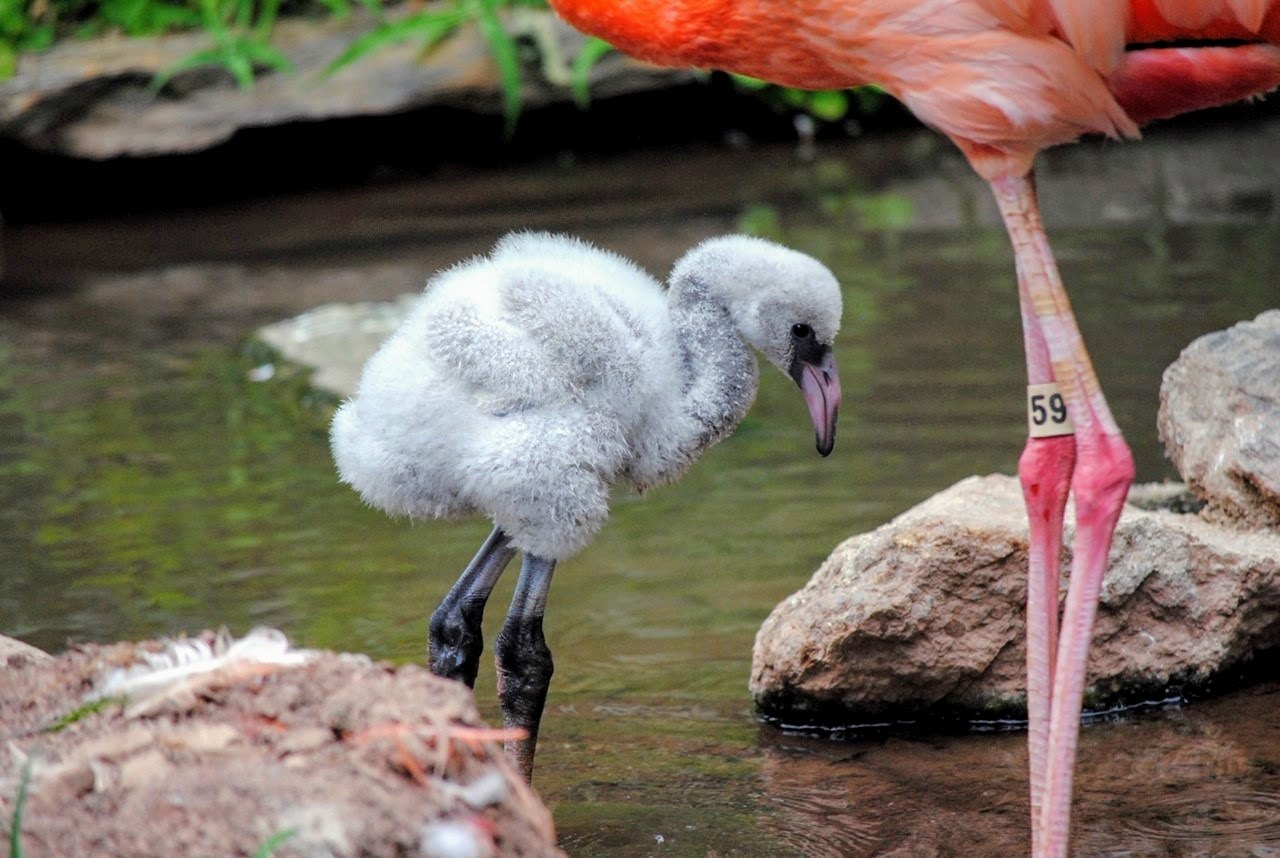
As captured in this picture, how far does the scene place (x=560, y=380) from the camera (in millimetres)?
3643

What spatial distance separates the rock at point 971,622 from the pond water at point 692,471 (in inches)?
4.6

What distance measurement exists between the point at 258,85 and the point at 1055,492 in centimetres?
964

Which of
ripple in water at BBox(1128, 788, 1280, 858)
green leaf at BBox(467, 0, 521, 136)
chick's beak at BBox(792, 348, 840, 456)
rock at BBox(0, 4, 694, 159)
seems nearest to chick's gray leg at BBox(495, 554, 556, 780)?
chick's beak at BBox(792, 348, 840, 456)

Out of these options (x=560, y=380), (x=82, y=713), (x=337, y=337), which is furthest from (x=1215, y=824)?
(x=337, y=337)

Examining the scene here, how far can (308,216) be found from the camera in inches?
464

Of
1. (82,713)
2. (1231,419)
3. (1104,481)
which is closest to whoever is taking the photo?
(82,713)

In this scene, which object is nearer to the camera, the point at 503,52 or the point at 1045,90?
the point at 1045,90

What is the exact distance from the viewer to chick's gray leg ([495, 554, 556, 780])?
3.74 m

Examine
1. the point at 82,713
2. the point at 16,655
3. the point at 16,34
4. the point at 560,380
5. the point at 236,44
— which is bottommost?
the point at 16,34

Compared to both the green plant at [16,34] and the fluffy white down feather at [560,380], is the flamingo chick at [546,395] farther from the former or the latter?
the green plant at [16,34]

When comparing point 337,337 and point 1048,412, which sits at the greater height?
point 1048,412

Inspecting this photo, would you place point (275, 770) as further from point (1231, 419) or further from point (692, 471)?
point (692, 471)

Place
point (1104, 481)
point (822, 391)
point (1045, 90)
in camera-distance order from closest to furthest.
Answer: point (1045, 90) → point (1104, 481) → point (822, 391)

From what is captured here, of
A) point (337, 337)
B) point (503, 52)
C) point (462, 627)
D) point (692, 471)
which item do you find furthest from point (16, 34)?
point (462, 627)
